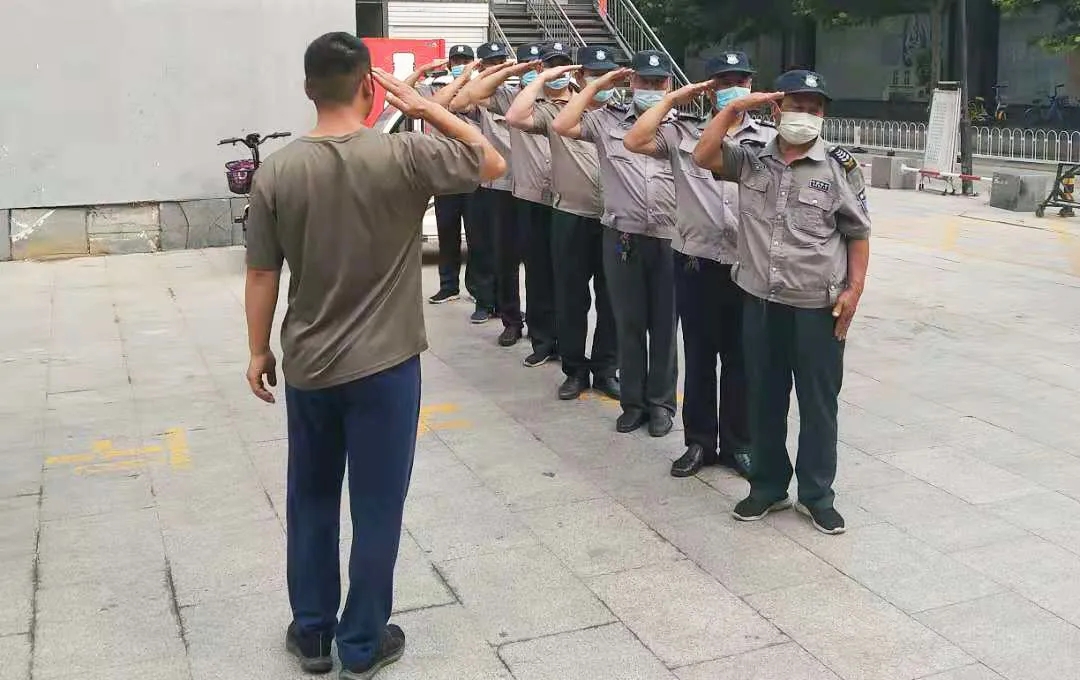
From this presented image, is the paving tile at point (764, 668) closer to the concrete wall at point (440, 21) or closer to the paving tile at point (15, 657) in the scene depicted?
the paving tile at point (15, 657)

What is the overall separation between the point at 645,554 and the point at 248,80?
350 inches

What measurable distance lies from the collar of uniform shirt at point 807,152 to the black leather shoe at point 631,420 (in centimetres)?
192

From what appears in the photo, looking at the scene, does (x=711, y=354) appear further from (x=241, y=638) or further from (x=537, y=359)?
(x=241, y=638)

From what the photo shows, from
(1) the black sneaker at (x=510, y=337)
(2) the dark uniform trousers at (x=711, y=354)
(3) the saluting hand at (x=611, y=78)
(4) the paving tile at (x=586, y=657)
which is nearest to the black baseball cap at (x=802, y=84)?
(2) the dark uniform trousers at (x=711, y=354)

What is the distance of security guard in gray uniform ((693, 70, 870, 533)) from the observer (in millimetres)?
4742

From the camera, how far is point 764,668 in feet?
12.6

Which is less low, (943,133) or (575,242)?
(943,133)

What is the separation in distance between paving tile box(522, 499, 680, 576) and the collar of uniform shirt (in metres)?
1.56

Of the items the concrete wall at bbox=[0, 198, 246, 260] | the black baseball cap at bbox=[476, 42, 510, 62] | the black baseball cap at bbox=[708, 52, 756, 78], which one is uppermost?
the black baseball cap at bbox=[476, 42, 510, 62]

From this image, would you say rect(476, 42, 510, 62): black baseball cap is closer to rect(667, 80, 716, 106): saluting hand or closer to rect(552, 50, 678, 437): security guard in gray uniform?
rect(552, 50, 678, 437): security guard in gray uniform

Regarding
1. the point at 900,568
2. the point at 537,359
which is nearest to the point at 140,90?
the point at 537,359

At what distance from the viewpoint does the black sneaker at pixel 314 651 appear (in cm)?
380

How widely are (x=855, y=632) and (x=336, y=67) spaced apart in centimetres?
240

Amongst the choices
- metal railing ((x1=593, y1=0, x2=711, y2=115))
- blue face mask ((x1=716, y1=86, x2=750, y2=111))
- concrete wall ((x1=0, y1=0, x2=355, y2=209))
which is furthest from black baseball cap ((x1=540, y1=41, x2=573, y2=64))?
metal railing ((x1=593, y1=0, x2=711, y2=115))
